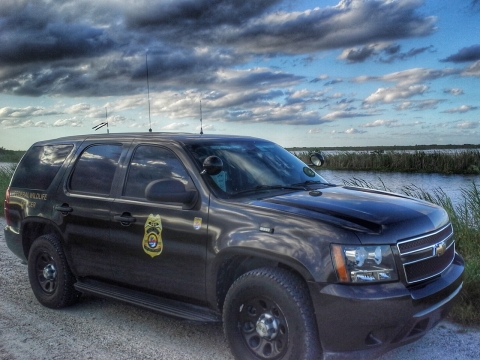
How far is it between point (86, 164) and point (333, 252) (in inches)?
125

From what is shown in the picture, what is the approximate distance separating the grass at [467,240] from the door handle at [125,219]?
324 cm

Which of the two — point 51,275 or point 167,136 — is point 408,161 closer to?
point 51,275

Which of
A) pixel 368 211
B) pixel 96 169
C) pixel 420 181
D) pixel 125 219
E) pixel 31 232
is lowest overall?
pixel 420 181

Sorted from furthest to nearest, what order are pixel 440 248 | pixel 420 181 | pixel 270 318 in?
pixel 420 181 → pixel 440 248 → pixel 270 318

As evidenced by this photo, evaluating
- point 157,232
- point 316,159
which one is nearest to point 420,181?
point 316,159

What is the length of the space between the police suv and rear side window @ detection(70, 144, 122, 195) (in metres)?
0.02

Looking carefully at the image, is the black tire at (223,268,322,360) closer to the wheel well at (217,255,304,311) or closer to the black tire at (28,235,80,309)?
the wheel well at (217,255,304,311)

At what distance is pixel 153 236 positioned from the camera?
16.7 feet

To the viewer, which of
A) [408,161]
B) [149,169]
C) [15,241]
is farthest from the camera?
[408,161]

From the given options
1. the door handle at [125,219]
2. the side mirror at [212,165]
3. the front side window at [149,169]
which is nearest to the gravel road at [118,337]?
the door handle at [125,219]

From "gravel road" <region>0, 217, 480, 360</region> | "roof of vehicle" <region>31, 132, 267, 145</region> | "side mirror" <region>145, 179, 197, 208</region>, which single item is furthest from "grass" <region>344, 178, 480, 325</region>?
"side mirror" <region>145, 179, 197, 208</region>

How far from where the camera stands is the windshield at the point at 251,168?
495cm

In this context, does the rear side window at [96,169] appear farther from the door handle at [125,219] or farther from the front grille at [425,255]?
the front grille at [425,255]

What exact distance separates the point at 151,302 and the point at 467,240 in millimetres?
5401
